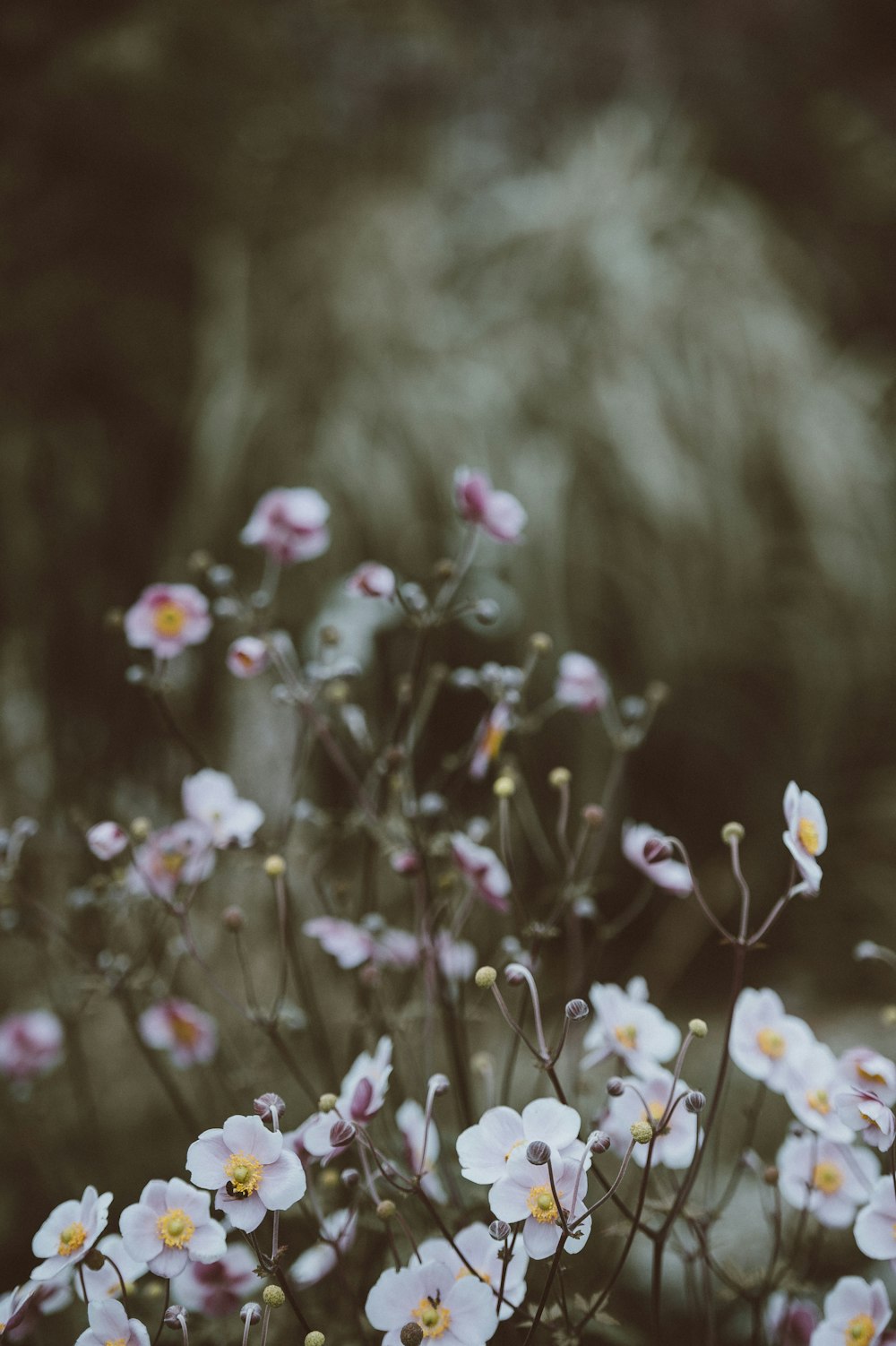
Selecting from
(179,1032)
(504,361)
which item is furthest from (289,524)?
(504,361)

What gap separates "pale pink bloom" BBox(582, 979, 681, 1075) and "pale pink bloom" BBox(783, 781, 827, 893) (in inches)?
4.7

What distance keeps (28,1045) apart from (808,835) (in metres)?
0.60

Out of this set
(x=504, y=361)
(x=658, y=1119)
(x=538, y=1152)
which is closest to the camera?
(x=538, y=1152)

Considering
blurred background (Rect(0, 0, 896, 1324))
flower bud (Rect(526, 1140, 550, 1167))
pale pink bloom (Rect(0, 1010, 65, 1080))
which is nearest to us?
flower bud (Rect(526, 1140, 550, 1167))

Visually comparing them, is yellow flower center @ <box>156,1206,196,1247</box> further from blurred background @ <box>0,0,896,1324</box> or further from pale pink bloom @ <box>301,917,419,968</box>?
blurred background @ <box>0,0,896,1324</box>

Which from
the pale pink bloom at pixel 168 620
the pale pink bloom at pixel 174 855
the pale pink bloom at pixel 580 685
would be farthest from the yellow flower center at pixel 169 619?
the pale pink bloom at pixel 580 685

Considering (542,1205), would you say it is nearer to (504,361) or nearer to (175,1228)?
(175,1228)

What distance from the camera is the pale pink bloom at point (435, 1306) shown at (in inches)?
15.1

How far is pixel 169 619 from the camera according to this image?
0.59 meters

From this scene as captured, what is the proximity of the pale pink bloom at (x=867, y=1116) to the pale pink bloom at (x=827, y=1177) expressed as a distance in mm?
71

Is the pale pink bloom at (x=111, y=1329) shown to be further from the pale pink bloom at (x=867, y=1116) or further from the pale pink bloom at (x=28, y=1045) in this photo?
the pale pink bloom at (x=28, y=1045)

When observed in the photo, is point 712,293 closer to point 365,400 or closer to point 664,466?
Answer: point 664,466

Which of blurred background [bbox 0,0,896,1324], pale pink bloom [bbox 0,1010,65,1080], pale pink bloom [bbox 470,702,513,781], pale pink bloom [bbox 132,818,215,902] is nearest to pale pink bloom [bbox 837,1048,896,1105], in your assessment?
pale pink bloom [bbox 470,702,513,781]

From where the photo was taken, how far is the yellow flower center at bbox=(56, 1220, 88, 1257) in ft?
1.35
